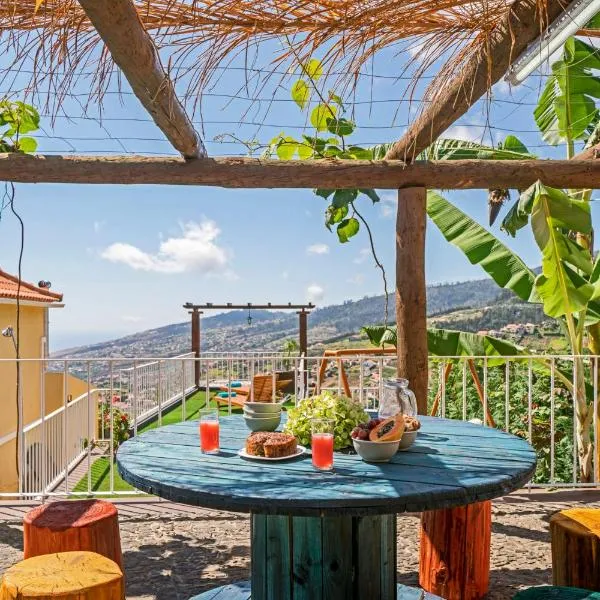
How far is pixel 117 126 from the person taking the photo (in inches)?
122

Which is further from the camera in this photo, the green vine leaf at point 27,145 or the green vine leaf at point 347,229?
the green vine leaf at point 347,229

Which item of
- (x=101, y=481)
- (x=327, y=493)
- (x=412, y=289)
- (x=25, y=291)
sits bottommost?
(x=101, y=481)

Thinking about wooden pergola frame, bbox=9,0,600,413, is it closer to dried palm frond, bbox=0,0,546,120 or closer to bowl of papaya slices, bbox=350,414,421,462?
dried palm frond, bbox=0,0,546,120

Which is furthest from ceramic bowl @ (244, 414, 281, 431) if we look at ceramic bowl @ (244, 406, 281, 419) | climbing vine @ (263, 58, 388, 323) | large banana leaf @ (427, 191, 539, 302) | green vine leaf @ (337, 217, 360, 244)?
large banana leaf @ (427, 191, 539, 302)

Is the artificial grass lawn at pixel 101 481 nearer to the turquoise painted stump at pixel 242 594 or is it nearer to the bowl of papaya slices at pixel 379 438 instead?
the turquoise painted stump at pixel 242 594

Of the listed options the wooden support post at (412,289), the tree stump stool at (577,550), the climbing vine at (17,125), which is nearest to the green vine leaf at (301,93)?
the wooden support post at (412,289)

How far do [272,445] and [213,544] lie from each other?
1.75 metres

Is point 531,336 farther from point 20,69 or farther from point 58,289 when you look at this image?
point 58,289

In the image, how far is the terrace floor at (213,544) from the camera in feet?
9.42

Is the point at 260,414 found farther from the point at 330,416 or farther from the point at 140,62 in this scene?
the point at 140,62

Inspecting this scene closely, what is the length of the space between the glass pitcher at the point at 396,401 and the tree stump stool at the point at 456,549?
0.70 metres

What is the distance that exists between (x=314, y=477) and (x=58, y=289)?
37.6ft

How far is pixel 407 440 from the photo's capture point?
1.98 meters

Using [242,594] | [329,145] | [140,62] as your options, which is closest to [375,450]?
[242,594]
